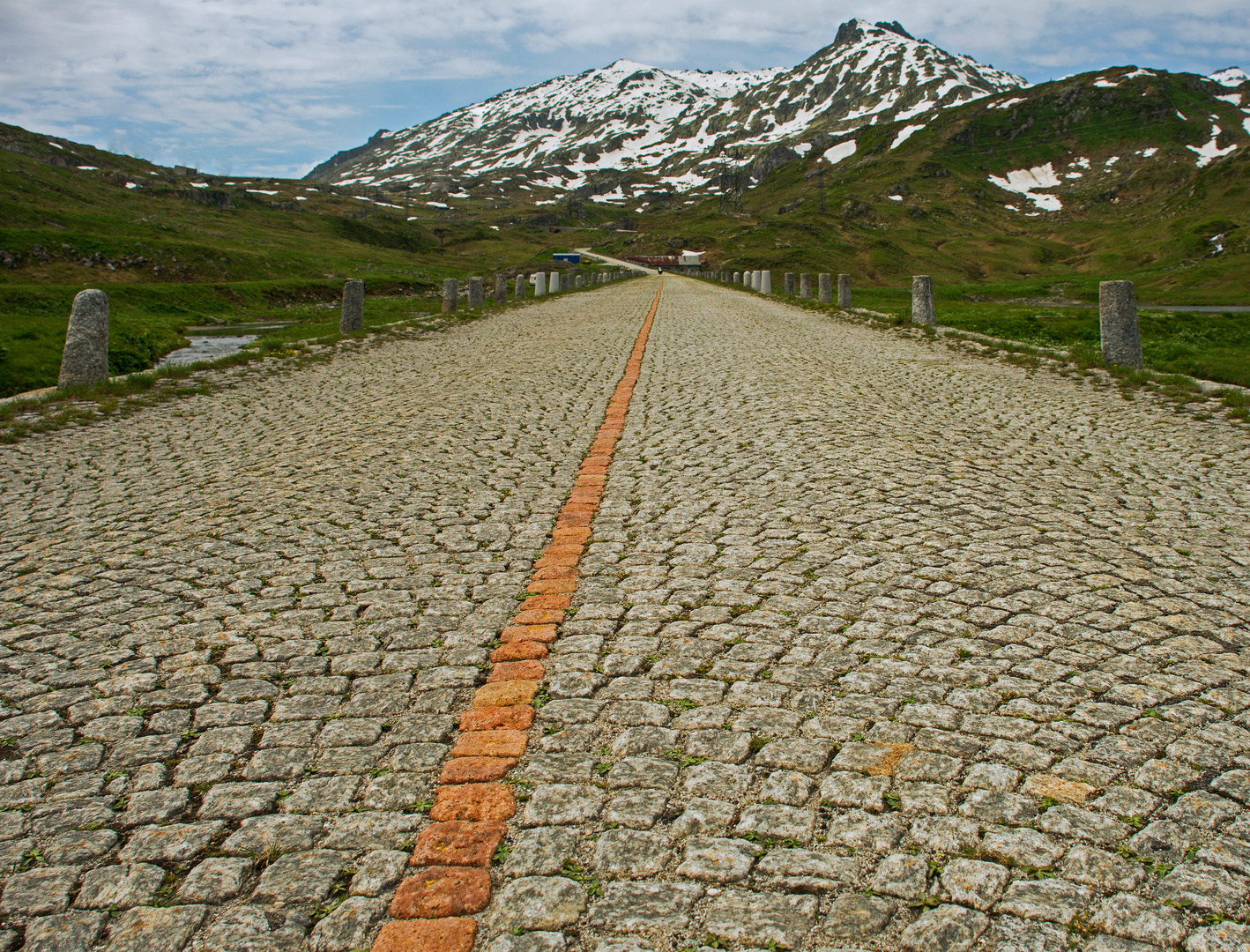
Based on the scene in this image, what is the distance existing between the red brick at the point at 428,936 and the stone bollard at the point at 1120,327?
11971mm

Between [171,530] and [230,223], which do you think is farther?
[230,223]

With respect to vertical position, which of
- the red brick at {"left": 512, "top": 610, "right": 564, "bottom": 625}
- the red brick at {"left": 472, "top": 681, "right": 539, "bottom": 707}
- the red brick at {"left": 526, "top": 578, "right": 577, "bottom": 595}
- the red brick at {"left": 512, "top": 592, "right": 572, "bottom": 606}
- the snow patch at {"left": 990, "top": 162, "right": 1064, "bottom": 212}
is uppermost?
the snow patch at {"left": 990, "top": 162, "right": 1064, "bottom": 212}

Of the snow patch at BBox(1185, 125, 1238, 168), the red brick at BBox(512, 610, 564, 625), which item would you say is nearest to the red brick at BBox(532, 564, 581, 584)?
the red brick at BBox(512, 610, 564, 625)

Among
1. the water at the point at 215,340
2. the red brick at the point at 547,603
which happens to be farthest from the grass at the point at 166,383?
the red brick at the point at 547,603

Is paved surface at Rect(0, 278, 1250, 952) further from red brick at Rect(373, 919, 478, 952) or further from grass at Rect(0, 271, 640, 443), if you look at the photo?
grass at Rect(0, 271, 640, 443)

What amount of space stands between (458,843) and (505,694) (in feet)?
2.78

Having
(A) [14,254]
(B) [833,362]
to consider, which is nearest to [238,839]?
(B) [833,362]

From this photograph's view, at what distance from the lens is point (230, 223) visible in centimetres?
7850

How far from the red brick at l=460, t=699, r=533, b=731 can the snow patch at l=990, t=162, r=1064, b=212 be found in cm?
13552

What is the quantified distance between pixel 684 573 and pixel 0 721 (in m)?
3.05

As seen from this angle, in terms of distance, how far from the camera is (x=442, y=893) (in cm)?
221

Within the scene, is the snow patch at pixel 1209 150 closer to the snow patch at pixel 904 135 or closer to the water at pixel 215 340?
the snow patch at pixel 904 135

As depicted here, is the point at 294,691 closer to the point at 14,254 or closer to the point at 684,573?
the point at 684,573

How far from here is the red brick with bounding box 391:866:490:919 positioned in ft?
7.04
